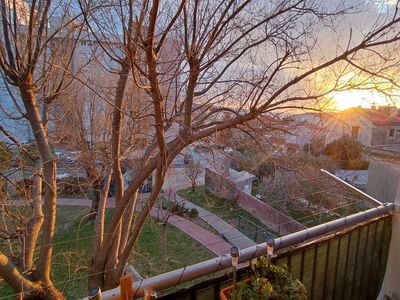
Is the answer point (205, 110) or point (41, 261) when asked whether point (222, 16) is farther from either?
point (41, 261)

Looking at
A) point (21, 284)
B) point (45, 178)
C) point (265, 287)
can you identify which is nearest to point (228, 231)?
point (45, 178)

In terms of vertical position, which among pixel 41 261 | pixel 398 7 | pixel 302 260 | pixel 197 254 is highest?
pixel 398 7

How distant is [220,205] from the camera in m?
10.7

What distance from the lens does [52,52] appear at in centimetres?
332

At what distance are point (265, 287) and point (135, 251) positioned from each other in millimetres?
5221

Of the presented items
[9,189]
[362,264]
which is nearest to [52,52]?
[9,189]

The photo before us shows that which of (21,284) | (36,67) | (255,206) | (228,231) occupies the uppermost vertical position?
(36,67)

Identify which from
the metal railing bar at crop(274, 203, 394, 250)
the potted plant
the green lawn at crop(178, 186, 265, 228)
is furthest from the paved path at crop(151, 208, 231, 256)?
the potted plant

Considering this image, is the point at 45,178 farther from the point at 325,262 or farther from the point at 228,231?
the point at 228,231

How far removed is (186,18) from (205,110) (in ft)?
5.43

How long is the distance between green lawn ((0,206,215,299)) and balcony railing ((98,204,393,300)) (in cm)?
468

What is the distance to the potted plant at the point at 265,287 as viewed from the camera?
1.03 metres

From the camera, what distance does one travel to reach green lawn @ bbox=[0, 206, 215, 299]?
20.8 feet

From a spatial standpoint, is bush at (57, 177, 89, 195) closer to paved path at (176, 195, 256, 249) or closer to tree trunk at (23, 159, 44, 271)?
tree trunk at (23, 159, 44, 271)
